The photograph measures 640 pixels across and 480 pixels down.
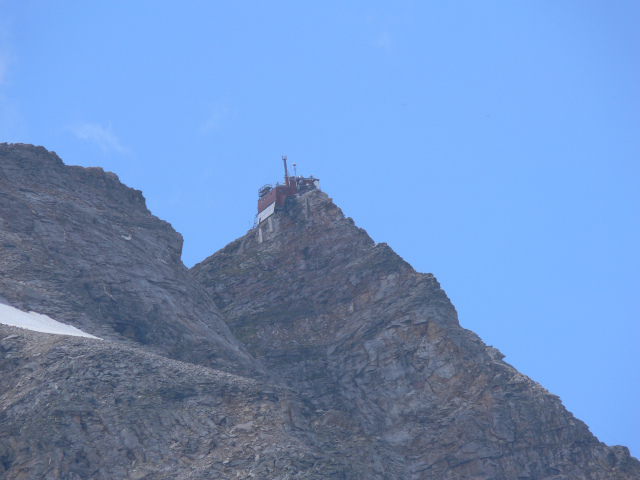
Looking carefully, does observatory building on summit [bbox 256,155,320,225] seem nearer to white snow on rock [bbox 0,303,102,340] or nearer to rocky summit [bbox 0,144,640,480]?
rocky summit [bbox 0,144,640,480]

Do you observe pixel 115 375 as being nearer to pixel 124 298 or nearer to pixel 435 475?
pixel 124 298

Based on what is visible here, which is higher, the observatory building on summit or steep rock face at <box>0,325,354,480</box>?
the observatory building on summit

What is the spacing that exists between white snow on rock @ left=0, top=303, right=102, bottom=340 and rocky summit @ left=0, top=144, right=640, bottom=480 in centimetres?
105

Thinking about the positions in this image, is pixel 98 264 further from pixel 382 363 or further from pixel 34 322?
pixel 382 363

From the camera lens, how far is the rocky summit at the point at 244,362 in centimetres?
7881

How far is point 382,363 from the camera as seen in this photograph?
101 m

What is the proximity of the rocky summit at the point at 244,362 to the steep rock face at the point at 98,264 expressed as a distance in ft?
0.63

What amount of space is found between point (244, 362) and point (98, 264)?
620 inches

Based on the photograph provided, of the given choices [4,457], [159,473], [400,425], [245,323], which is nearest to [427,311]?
[400,425]

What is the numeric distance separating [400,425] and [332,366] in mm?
9452

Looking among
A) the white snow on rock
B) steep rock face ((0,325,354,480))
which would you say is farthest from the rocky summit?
Answer: the white snow on rock

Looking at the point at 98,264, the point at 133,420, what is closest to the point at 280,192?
the point at 98,264

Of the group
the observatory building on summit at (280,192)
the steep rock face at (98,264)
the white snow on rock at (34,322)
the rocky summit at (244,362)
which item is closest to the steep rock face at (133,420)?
the rocky summit at (244,362)

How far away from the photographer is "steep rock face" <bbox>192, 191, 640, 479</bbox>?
9269 centimetres
